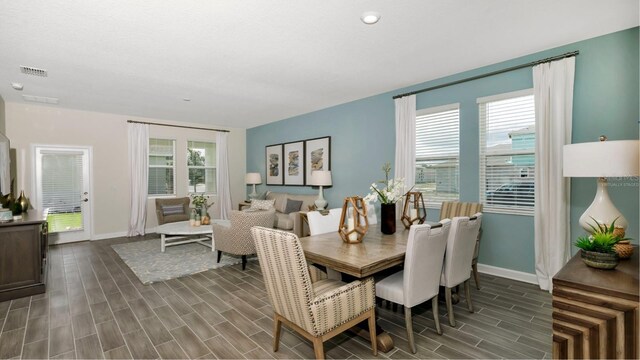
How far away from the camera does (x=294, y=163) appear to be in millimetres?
6633

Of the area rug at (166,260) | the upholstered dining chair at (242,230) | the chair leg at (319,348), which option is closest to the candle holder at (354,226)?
the chair leg at (319,348)

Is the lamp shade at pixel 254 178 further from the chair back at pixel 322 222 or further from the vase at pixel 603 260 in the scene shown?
the vase at pixel 603 260

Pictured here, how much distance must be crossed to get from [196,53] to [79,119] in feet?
14.0

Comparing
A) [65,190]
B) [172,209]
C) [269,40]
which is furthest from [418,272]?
[65,190]

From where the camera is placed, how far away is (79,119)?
5.83m

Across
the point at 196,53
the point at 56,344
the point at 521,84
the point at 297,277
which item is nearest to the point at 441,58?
the point at 521,84

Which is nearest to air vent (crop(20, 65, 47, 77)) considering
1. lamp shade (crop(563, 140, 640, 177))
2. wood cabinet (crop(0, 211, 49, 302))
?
wood cabinet (crop(0, 211, 49, 302))

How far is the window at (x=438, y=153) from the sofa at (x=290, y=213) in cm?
224

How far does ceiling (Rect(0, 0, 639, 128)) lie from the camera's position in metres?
2.38

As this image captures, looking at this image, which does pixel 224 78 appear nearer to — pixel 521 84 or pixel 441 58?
pixel 441 58

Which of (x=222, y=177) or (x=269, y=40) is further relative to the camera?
(x=222, y=177)

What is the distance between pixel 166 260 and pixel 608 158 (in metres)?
5.06

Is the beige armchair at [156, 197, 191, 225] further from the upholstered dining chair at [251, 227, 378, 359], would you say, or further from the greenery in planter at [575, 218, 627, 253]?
the greenery in planter at [575, 218, 627, 253]

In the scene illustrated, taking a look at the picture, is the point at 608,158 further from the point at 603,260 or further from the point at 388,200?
the point at 388,200
